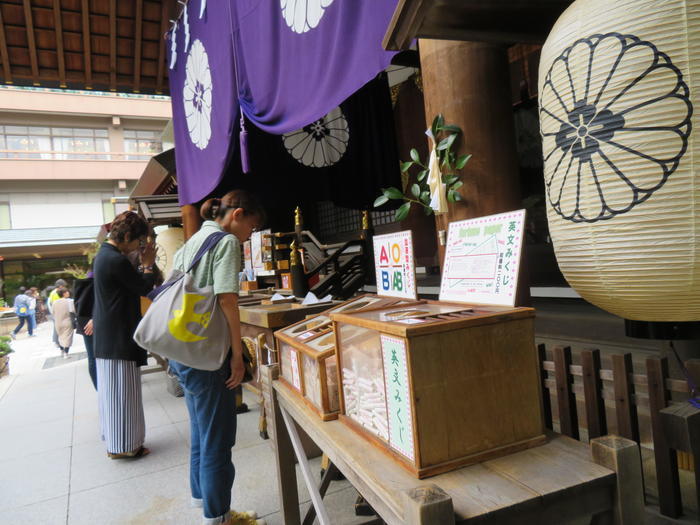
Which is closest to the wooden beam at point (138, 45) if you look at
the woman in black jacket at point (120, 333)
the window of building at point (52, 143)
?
the woman in black jacket at point (120, 333)

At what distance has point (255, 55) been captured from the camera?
159 inches

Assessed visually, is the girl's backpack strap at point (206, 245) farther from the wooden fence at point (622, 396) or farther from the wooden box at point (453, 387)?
the wooden fence at point (622, 396)

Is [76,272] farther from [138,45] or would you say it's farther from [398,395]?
[398,395]

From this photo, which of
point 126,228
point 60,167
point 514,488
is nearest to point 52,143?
point 60,167

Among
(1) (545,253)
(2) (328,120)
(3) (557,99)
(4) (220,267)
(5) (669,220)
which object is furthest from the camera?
(2) (328,120)

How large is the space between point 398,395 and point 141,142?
33229mm

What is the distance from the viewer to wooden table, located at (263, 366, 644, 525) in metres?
1.03

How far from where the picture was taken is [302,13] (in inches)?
130

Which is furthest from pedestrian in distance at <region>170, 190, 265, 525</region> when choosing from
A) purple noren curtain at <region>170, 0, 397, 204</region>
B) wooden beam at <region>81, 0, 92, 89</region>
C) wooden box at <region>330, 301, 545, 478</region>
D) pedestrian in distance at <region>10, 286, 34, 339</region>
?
pedestrian in distance at <region>10, 286, 34, 339</region>

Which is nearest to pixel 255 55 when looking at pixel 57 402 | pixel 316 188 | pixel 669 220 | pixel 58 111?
pixel 316 188

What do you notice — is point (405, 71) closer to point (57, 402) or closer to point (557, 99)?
point (557, 99)

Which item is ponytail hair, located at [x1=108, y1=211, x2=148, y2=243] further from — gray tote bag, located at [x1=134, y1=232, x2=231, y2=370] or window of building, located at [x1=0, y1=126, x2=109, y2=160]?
window of building, located at [x1=0, y1=126, x2=109, y2=160]

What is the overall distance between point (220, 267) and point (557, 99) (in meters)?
1.83

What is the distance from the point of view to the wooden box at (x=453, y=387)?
123cm
